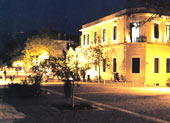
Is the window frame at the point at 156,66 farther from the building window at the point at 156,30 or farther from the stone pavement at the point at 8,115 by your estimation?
the stone pavement at the point at 8,115

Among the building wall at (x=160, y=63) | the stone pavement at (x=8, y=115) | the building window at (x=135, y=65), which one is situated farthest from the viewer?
the building window at (x=135, y=65)

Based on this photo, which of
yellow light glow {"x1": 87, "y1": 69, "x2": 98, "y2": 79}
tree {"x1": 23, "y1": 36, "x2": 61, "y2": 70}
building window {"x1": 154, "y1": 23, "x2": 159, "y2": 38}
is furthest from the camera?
tree {"x1": 23, "y1": 36, "x2": 61, "y2": 70}

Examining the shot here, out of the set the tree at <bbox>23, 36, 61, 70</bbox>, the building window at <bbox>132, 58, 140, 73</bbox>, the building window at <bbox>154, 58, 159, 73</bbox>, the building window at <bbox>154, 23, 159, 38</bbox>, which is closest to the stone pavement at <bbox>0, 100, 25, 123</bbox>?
the building window at <bbox>132, 58, 140, 73</bbox>

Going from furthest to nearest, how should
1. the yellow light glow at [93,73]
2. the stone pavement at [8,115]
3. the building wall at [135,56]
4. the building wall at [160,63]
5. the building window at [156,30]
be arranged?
the yellow light glow at [93,73], the building window at [156,30], the building wall at [160,63], the building wall at [135,56], the stone pavement at [8,115]

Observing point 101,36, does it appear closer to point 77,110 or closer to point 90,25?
point 90,25

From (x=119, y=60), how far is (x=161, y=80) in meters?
6.01

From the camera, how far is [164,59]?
34.1m

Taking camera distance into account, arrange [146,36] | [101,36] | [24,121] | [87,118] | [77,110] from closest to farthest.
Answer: [24,121] → [87,118] → [77,110] → [146,36] → [101,36]

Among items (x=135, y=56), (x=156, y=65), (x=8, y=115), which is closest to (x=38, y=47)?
(x=135, y=56)

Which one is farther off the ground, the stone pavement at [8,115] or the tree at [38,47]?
the tree at [38,47]

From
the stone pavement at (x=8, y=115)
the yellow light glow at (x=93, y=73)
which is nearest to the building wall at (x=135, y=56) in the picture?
the yellow light glow at (x=93, y=73)

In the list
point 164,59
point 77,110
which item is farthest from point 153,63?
point 77,110

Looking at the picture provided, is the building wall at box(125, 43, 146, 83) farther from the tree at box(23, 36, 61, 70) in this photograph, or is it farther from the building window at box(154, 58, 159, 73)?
the tree at box(23, 36, 61, 70)

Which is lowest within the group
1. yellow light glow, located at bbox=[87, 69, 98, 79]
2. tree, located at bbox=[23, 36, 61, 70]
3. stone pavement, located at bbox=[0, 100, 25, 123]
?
Answer: stone pavement, located at bbox=[0, 100, 25, 123]
